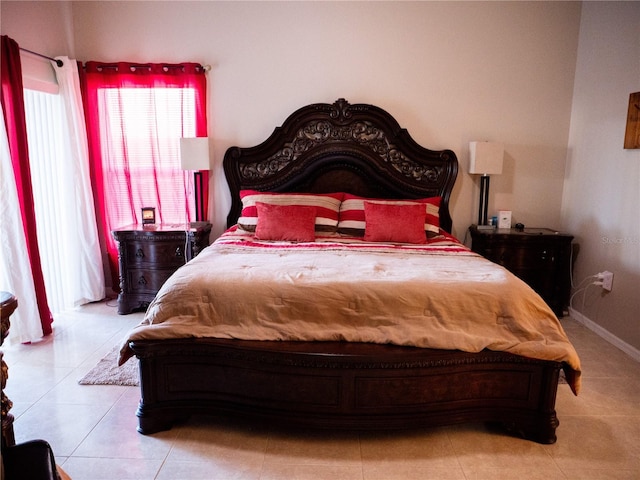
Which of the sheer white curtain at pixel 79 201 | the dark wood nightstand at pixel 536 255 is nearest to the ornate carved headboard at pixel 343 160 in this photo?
the dark wood nightstand at pixel 536 255

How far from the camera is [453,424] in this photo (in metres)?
2.04

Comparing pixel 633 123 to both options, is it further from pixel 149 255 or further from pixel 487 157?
pixel 149 255

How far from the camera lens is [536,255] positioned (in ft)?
11.6

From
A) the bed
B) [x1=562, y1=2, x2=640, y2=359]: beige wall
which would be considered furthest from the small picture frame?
[x1=562, y1=2, x2=640, y2=359]: beige wall

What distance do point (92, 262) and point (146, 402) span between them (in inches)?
84.4

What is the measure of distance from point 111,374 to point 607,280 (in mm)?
3456

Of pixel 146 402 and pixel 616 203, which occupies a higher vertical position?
pixel 616 203

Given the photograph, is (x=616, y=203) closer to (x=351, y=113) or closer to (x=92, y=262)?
(x=351, y=113)

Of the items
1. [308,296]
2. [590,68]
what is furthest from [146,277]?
[590,68]

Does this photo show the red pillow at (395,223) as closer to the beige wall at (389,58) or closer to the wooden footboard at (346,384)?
the beige wall at (389,58)

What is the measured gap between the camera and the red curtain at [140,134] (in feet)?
12.0

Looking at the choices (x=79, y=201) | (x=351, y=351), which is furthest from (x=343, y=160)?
(x=79, y=201)

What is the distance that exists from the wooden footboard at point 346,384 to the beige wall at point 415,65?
189 centimetres

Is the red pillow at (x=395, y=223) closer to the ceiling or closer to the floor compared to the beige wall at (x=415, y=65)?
closer to the floor
